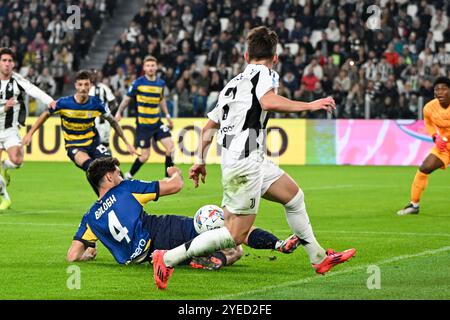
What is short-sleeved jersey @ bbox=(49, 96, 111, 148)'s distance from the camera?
14945 millimetres

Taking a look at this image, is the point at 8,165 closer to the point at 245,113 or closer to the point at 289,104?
the point at 245,113

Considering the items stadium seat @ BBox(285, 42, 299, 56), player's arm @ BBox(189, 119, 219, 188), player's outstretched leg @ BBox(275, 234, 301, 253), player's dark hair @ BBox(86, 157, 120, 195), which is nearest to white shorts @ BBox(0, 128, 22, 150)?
player's dark hair @ BBox(86, 157, 120, 195)

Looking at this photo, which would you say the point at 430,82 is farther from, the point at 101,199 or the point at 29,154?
the point at 101,199

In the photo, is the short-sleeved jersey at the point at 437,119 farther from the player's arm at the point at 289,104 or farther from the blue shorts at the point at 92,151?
the player's arm at the point at 289,104

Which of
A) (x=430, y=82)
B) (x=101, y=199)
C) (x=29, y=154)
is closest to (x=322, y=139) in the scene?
(x=430, y=82)

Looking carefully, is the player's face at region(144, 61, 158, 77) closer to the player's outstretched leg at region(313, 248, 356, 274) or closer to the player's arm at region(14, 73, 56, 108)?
the player's arm at region(14, 73, 56, 108)

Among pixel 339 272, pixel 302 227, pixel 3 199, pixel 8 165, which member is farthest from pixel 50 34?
pixel 302 227

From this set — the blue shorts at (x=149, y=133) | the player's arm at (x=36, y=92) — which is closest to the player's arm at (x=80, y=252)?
the player's arm at (x=36, y=92)

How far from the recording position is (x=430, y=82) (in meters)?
26.6

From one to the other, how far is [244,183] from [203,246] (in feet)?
1.91

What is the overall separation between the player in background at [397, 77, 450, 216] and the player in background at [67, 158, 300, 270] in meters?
5.78

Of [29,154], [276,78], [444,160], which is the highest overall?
[276,78]
